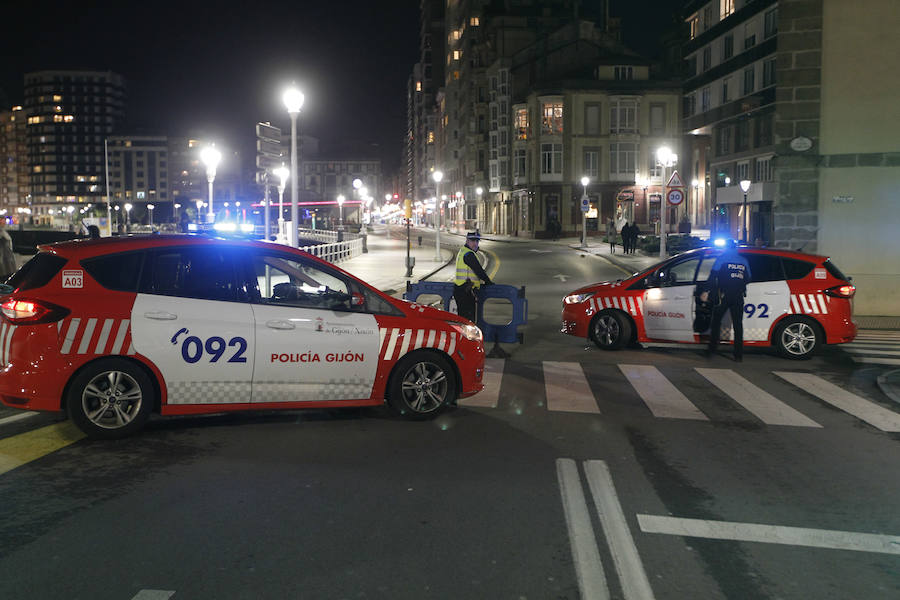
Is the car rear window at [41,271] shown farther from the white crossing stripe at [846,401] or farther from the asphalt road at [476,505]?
the white crossing stripe at [846,401]

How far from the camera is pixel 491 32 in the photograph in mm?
89188

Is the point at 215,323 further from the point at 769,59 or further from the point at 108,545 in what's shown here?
the point at 769,59

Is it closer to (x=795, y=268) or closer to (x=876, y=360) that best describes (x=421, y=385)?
(x=795, y=268)

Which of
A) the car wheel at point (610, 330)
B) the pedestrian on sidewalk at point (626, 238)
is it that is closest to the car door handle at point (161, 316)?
the car wheel at point (610, 330)

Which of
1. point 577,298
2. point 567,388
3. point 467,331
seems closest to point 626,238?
point 577,298

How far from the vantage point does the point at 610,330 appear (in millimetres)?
13492

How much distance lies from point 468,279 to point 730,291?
151 inches

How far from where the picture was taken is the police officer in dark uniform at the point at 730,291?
1222 centimetres

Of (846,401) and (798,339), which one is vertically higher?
(798,339)

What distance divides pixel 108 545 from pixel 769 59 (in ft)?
176

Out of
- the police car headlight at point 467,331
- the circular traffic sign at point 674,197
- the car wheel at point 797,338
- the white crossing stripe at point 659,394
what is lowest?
the white crossing stripe at point 659,394

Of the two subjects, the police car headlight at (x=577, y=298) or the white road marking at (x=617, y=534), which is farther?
the police car headlight at (x=577, y=298)

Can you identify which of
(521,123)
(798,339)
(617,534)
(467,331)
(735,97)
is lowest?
(617,534)

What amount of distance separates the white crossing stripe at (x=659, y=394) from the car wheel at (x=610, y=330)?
1.45 metres
